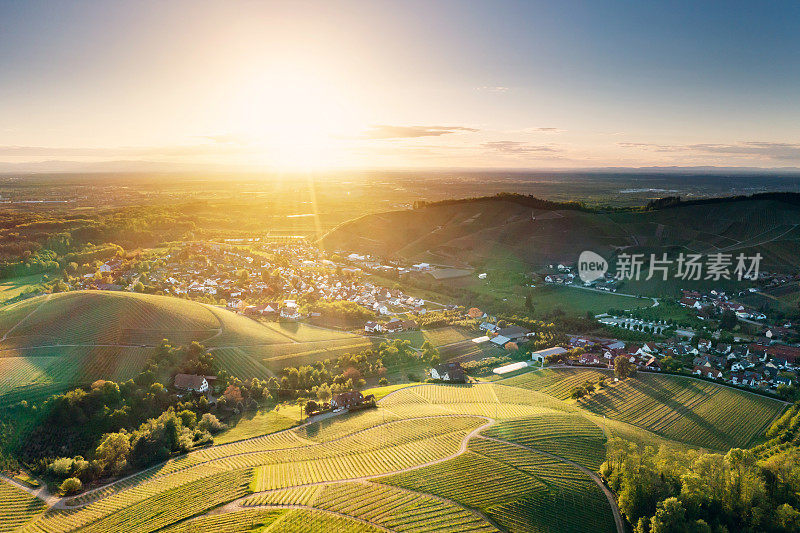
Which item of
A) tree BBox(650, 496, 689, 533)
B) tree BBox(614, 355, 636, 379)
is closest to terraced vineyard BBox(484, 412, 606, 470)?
tree BBox(650, 496, 689, 533)

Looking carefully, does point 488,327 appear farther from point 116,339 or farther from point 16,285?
point 16,285

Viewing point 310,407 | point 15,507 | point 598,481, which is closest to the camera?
point 15,507

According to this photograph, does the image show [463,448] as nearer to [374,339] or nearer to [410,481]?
[410,481]

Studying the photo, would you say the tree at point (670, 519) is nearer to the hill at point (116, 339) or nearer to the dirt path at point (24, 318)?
the hill at point (116, 339)

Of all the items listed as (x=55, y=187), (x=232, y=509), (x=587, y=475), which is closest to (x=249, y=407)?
(x=232, y=509)

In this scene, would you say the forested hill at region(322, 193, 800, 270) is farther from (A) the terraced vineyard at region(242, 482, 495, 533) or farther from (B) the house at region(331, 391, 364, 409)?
(A) the terraced vineyard at region(242, 482, 495, 533)

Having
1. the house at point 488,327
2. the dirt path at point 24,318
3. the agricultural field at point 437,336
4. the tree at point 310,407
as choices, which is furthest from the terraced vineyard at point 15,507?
the house at point 488,327

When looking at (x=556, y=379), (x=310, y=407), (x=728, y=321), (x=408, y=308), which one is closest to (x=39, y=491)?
(x=310, y=407)
